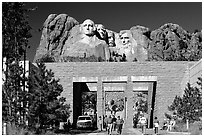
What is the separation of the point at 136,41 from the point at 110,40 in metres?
6.14

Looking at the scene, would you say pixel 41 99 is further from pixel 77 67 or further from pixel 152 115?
pixel 152 115

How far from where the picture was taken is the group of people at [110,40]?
80.1 metres

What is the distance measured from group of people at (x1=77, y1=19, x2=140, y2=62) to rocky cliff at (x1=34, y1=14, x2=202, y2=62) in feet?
2.44

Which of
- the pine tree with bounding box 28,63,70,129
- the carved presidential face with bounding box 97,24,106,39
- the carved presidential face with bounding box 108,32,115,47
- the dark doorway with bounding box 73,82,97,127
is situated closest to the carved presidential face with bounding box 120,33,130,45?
the carved presidential face with bounding box 108,32,115,47

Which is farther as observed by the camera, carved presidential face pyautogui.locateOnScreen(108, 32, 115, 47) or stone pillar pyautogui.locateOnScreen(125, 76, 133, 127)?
carved presidential face pyautogui.locateOnScreen(108, 32, 115, 47)

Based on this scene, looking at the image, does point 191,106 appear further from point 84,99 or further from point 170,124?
point 84,99

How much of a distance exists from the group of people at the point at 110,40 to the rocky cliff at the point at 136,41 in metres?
0.74

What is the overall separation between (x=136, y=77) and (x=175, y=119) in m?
5.62

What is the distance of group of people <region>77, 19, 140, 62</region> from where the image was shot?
80.1 m

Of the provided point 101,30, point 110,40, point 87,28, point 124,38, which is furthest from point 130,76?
point 124,38

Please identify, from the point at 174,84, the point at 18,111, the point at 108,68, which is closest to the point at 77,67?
the point at 108,68

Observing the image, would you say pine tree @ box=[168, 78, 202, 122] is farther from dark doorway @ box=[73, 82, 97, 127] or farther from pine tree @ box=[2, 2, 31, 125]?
pine tree @ box=[2, 2, 31, 125]

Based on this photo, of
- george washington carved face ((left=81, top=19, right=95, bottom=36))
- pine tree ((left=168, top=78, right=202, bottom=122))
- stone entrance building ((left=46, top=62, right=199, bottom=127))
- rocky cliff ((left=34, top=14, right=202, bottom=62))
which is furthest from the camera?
george washington carved face ((left=81, top=19, right=95, bottom=36))

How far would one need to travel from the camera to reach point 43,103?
2375 centimetres
